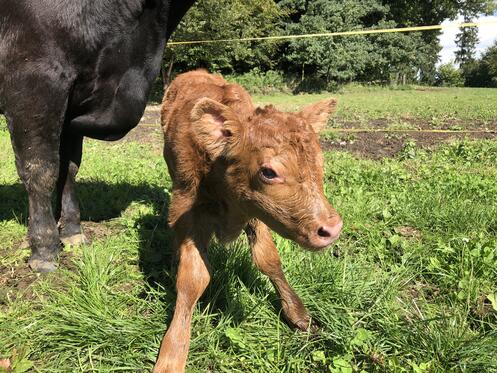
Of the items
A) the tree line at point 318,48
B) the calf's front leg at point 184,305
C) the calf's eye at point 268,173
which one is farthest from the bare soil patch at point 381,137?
the tree line at point 318,48

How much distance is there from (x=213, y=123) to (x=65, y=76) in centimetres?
152

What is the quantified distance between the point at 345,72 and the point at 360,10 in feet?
16.8

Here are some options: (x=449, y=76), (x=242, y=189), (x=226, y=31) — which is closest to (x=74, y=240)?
(x=242, y=189)

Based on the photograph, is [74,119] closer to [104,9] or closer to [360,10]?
[104,9]

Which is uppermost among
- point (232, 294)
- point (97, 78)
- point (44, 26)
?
point (44, 26)

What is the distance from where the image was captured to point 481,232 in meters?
3.55

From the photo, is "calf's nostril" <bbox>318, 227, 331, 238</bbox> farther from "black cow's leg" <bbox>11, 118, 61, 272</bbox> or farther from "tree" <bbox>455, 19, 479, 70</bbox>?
"tree" <bbox>455, 19, 479, 70</bbox>

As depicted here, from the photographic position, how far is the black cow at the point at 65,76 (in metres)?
3.11

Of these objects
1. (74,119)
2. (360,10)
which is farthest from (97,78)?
(360,10)

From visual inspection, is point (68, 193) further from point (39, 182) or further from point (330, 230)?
point (330, 230)

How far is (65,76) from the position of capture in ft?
10.4

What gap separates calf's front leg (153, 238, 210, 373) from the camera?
2.32 m

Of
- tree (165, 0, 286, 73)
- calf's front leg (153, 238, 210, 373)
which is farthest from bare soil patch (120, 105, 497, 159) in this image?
tree (165, 0, 286, 73)

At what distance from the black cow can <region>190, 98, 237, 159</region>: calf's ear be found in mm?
1474
